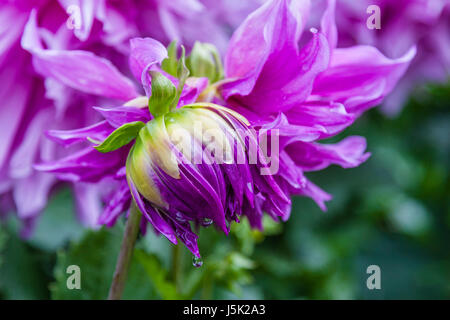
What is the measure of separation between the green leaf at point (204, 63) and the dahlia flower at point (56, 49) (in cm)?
7

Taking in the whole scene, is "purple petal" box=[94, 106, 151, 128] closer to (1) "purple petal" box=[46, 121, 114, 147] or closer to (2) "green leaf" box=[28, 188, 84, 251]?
(1) "purple petal" box=[46, 121, 114, 147]

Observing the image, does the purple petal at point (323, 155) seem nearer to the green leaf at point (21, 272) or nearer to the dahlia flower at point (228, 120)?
the dahlia flower at point (228, 120)

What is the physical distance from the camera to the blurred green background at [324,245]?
15.9 inches

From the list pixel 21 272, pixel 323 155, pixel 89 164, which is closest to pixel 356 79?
pixel 323 155

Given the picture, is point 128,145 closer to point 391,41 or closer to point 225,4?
point 225,4

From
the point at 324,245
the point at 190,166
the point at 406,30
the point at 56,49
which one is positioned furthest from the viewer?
the point at 324,245

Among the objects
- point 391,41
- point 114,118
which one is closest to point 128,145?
point 114,118

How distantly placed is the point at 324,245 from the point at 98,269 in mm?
346

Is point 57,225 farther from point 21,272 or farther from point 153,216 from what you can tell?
point 153,216

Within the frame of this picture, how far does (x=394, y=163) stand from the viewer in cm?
72

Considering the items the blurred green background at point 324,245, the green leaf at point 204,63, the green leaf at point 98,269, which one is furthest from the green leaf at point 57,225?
the green leaf at point 204,63

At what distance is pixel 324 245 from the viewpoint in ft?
2.25
